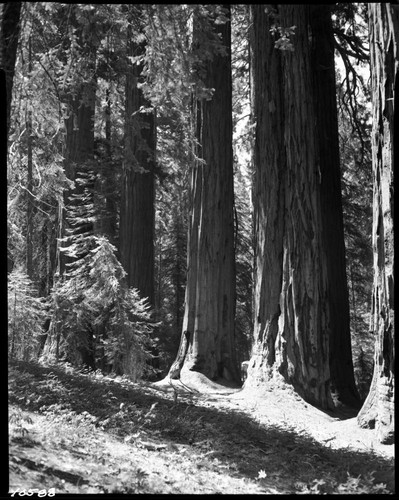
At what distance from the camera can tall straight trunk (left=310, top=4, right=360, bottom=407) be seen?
373 inches

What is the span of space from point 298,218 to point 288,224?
205 millimetres

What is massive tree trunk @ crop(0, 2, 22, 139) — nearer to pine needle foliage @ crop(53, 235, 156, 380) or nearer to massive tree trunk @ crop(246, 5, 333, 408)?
pine needle foliage @ crop(53, 235, 156, 380)

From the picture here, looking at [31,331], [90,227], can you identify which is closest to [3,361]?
[31,331]

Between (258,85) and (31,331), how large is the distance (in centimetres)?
570

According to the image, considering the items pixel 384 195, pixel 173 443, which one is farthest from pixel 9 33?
pixel 173 443

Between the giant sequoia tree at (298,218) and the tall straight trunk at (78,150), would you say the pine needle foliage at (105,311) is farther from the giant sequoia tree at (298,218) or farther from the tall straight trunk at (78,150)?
the giant sequoia tree at (298,218)

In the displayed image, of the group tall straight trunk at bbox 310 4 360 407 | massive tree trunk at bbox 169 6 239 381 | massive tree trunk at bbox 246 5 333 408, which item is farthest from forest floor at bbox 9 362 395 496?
massive tree trunk at bbox 169 6 239 381

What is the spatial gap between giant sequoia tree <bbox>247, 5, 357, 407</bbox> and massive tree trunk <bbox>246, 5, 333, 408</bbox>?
0.02 m

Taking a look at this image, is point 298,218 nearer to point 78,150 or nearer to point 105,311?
point 105,311

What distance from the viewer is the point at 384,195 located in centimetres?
689

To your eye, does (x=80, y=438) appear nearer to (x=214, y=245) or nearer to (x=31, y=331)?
(x=31, y=331)

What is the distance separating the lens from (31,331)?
830 cm

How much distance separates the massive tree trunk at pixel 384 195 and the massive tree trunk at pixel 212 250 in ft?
14.4

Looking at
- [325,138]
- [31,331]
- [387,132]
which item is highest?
[325,138]
